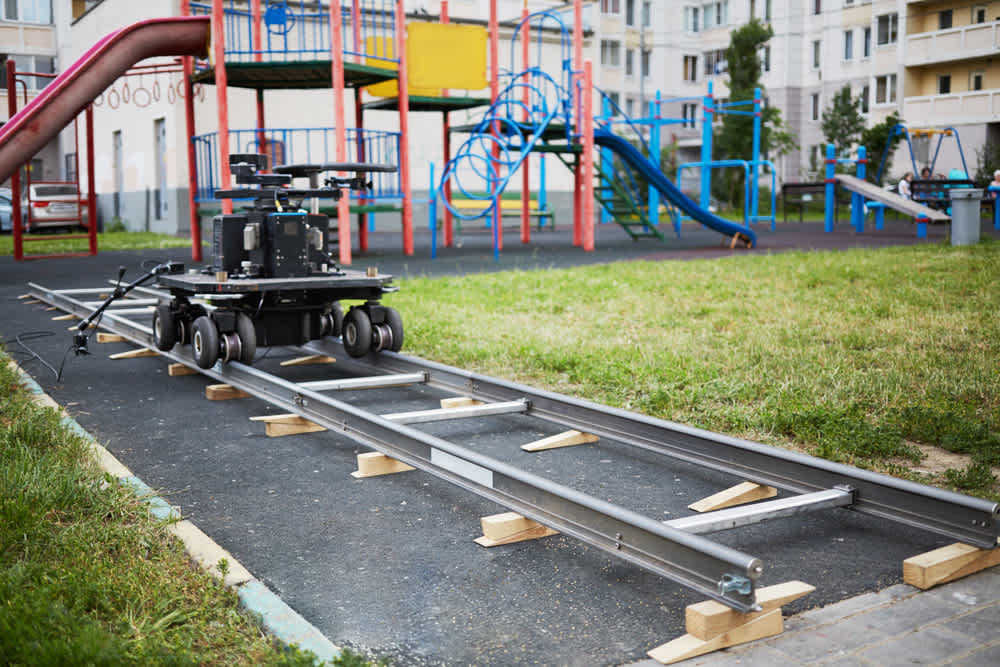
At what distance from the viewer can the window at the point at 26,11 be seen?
42969 millimetres

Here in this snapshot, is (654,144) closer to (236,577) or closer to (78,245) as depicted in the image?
(78,245)

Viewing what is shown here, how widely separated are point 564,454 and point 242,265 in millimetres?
3094

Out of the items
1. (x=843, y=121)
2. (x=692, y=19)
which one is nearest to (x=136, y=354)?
(x=843, y=121)

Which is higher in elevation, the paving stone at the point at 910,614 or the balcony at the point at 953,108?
the balcony at the point at 953,108

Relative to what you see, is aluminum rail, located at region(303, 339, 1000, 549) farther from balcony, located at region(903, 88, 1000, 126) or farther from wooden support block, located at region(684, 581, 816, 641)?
balcony, located at region(903, 88, 1000, 126)

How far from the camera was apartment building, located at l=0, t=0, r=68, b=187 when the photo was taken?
138ft

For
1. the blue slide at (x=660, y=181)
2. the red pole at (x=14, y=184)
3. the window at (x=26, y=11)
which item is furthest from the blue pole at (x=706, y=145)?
the window at (x=26, y=11)

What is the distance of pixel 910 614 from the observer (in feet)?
10.1

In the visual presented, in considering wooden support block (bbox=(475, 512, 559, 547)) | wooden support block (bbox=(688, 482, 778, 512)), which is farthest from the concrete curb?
wooden support block (bbox=(688, 482, 778, 512))

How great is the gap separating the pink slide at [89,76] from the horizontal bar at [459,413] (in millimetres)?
9447

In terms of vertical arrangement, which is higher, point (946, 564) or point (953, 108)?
point (953, 108)

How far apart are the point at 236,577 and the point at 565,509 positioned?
120cm

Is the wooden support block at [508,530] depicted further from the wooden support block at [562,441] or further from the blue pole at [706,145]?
the blue pole at [706,145]

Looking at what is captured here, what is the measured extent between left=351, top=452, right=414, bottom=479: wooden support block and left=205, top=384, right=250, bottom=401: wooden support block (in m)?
2.11
